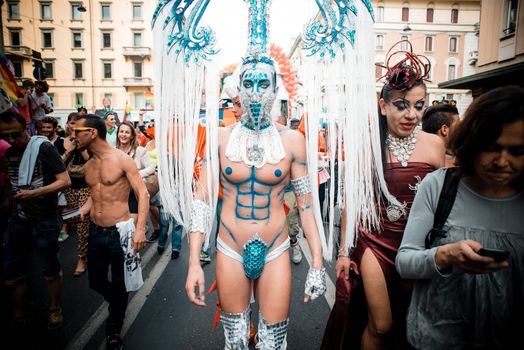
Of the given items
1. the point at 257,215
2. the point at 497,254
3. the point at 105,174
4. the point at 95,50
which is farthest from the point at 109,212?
the point at 95,50

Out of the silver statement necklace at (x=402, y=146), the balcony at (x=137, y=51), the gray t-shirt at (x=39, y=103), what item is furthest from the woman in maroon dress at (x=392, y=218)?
the balcony at (x=137, y=51)

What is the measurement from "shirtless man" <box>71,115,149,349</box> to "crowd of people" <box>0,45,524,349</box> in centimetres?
1

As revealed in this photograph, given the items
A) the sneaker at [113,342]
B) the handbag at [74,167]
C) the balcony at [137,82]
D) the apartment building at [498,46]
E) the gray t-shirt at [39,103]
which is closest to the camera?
the sneaker at [113,342]

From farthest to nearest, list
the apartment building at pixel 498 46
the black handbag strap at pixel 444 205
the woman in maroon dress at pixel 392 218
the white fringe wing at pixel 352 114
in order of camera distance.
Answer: the apartment building at pixel 498 46 < the woman in maroon dress at pixel 392 218 < the white fringe wing at pixel 352 114 < the black handbag strap at pixel 444 205

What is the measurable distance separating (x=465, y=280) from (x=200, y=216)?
148 cm

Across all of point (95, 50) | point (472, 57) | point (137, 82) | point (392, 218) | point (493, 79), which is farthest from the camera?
point (137, 82)

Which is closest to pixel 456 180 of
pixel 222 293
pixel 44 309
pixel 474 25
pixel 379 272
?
pixel 379 272

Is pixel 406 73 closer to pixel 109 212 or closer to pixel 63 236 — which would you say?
pixel 109 212

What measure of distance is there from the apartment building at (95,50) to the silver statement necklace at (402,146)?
39.1 meters

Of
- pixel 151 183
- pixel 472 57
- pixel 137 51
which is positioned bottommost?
pixel 151 183

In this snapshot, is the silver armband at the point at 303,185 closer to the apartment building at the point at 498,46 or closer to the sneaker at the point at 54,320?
the sneaker at the point at 54,320

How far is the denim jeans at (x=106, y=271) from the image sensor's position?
2.96 metres

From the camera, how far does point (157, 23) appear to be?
2.09m

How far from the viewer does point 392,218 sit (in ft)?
7.47
